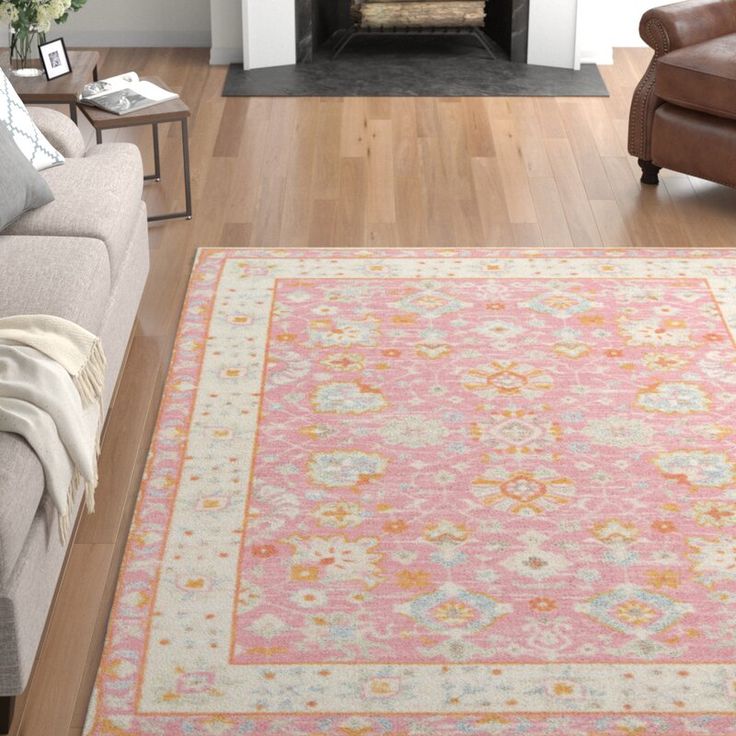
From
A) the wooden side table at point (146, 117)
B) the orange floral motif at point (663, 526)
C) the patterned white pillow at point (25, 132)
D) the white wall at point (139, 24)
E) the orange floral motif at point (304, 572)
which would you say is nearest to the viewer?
the orange floral motif at point (304, 572)

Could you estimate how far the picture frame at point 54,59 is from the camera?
458 centimetres

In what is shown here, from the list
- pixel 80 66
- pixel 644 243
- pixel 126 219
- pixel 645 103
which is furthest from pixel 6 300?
pixel 645 103

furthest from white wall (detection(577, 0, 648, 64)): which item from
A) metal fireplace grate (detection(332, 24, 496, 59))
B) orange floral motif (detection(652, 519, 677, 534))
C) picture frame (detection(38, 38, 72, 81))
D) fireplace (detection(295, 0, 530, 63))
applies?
orange floral motif (detection(652, 519, 677, 534))

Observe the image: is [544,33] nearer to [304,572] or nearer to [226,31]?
[226,31]

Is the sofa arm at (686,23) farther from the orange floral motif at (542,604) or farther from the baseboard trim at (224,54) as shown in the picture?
the orange floral motif at (542,604)

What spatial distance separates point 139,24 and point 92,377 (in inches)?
171

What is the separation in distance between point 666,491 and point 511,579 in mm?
544

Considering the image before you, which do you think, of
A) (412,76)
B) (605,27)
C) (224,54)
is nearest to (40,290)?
(412,76)

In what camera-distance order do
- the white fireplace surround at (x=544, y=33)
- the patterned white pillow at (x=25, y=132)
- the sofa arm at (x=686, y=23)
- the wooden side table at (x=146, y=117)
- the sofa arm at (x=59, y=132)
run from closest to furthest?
1. the patterned white pillow at (x=25, y=132)
2. the sofa arm at (x=59, y=132)
3. the wooden side table at (x=146, y=117)
4. the sofa arm at (x=686, y=23)
5. the white fireplace surround at (x=544, y=33)

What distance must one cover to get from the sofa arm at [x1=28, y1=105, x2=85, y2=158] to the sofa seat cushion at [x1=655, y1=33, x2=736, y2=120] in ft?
7.23

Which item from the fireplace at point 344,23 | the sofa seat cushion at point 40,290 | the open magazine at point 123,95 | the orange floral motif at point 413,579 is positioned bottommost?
the orange floral motif at point 413,579

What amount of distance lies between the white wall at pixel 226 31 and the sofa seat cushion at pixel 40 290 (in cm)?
334

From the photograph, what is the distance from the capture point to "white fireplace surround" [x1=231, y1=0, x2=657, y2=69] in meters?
6.29

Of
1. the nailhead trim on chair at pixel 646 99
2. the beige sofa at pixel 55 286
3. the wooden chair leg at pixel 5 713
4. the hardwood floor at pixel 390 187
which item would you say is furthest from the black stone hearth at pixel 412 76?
the wooden chair leg at pixel 5 713
